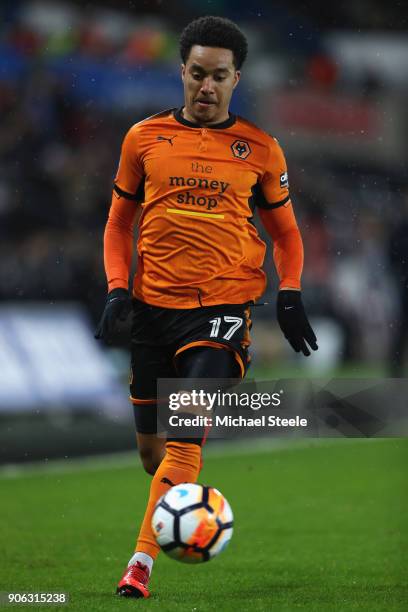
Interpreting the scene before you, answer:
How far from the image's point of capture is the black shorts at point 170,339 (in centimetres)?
461

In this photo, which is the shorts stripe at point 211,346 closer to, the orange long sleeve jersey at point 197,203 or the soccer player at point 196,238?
the soccer player at point 196,238

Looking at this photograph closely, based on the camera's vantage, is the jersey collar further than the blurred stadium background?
No

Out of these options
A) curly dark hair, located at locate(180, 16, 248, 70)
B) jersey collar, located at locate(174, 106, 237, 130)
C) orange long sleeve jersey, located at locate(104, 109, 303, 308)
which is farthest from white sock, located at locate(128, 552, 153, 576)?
curly dark hair, located at locate(180, 16, 248, 70)

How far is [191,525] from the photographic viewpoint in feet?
13.4

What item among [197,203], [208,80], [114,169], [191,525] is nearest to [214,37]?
[208,80]

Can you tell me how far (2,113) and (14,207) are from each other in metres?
1.66

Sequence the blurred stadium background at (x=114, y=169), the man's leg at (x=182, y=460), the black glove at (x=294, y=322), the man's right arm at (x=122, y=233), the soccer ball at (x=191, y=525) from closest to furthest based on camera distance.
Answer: the soccer ball at (x=191, y=525) < the man's leg at (x=182, y=460) < the man's right arm at (x=122, y=233) < the black glove at (x=294, y=322) < the blurred stadium background at (x=114, y=169)

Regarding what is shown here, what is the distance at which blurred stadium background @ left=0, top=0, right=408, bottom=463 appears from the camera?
10492 mm

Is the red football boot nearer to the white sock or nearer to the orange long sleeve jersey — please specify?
the white sock

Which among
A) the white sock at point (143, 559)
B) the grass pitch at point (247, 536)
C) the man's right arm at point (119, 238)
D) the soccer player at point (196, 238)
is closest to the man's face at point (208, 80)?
the soccer player at point (196, 238)

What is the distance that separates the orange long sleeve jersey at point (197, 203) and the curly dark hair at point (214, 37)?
0.93 feet

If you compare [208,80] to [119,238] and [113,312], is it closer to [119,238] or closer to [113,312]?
[119,238]

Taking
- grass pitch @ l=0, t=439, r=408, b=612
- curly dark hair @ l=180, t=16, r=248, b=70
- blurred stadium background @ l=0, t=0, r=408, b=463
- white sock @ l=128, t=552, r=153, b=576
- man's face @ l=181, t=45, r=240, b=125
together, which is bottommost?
blurred stadium background @ l=0, t=0, r=408, b=463

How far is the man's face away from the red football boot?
184cm
